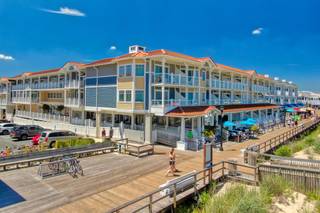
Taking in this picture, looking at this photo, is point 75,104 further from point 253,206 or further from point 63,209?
point 253,206

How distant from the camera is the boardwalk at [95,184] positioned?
31.3ft

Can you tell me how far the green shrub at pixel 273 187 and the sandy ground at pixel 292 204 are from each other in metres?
0.27

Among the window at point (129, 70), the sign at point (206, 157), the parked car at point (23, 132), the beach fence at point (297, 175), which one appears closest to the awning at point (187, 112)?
the window at point (129, 70)

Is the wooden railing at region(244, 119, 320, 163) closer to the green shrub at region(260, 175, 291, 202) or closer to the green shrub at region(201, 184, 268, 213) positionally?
the green shrub at region(260, 175, 291, 202)

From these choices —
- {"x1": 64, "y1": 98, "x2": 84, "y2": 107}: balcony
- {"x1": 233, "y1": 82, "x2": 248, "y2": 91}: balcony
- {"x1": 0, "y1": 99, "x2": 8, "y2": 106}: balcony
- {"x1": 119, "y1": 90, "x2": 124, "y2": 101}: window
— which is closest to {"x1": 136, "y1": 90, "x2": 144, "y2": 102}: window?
{"x1": 119, "y1": 90, "x2": 124, "y2": 101}: window

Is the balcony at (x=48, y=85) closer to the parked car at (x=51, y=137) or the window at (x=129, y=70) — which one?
the parked car at (x=51, y=137)

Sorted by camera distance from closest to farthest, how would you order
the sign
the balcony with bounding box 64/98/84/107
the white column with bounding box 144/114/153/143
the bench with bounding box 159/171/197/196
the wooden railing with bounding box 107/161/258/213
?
the wooden railing with bounding box 107/161/258/213
the bench with bounding box 159/171/197/196
the sign
the white column with bounding box 144/114/153/143
the balcony with bounding box 64/98/84/107

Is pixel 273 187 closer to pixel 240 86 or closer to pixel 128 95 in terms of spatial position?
pixel 128 95

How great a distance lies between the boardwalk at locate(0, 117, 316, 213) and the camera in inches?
376

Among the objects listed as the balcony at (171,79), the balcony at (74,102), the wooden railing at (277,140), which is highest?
the balcony at (171,79)

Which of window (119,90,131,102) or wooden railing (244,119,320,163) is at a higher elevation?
window (119,90,131,102)

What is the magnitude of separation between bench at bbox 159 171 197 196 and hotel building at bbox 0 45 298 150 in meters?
10.5

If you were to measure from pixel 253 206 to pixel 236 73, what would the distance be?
30389 millimetres

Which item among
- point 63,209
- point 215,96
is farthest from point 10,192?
point 215,96
